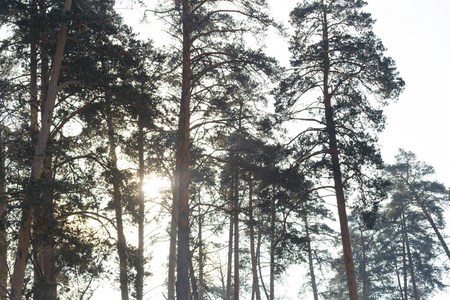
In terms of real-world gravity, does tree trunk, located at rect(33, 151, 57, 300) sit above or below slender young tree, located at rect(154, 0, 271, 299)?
below

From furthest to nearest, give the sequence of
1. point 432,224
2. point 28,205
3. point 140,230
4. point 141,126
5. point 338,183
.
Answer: point 432,224 < point 140,230 < point 338,183 < point 141,126 < point 28,205

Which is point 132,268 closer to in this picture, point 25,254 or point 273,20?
point 25,254

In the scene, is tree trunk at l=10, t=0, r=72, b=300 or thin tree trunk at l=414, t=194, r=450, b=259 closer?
tree trunk at l=10, t=0, r=72, b=300

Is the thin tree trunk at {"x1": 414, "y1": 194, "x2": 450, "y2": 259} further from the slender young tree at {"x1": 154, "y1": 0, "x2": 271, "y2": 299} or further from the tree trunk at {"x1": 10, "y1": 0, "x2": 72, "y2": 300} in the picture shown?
the tree trunk at {"x1": 10, "y1": 0, "x2": 72, "y2": 300}

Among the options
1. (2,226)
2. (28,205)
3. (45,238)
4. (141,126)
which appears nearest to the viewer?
(28,205)

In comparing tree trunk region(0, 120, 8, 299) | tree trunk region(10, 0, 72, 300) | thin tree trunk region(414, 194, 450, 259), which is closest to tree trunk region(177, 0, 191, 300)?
tree trunk region(10, 0, 72, 300)

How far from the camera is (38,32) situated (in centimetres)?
1108

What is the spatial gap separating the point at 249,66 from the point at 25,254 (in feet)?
27.0

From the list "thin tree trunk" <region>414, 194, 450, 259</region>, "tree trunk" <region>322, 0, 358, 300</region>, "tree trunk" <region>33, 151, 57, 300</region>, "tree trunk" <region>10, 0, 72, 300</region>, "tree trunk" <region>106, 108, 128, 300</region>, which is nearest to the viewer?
"tree trunk" <region>10, 0, 72, 300</region>

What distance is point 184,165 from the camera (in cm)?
1316

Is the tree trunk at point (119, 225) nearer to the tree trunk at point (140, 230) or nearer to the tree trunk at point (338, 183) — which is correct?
the tree trunk at point (140, 230)

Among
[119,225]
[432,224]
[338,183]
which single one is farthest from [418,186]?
[119,225]

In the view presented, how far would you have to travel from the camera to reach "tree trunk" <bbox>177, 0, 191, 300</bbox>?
1215cm

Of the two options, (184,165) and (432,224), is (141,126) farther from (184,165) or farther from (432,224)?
(432,224)
